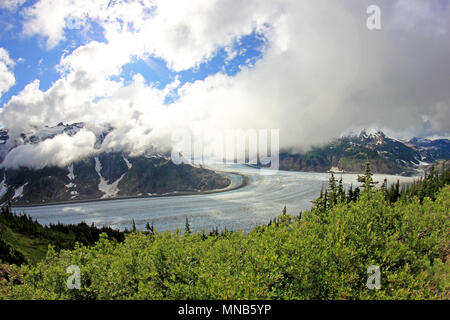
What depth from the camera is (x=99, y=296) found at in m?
18.6

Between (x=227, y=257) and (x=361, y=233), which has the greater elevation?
→ (x=361, y=233)

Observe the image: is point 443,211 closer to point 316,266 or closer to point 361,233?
point 361,233

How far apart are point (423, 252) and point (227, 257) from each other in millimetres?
21521

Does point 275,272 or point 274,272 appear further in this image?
point 274,272

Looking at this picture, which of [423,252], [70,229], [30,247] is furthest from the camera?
[70,229]

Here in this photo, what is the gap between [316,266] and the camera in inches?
717

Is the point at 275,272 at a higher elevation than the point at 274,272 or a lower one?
higher

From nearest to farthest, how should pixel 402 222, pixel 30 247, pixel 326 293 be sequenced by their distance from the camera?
pixel 326 293 → pixel 402 222 → pixel 30 247

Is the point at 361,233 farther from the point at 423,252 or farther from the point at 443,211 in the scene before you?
the point at 443,211
